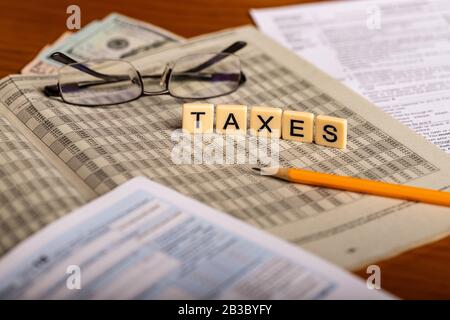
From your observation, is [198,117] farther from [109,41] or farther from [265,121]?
[109,41]

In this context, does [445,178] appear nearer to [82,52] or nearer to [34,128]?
[34,128]

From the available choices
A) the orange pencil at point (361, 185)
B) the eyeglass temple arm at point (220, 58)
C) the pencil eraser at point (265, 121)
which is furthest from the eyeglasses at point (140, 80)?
the orange pencil at point (361, 185)

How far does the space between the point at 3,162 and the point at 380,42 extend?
1.96 feet

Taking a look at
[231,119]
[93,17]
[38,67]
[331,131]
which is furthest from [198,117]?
[93,17]

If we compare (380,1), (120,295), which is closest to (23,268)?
(120,295)

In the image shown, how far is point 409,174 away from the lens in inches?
30.7

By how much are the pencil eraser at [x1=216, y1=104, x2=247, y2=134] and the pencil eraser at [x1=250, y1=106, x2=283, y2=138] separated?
0.03 feet

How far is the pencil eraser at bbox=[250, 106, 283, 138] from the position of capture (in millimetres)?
841

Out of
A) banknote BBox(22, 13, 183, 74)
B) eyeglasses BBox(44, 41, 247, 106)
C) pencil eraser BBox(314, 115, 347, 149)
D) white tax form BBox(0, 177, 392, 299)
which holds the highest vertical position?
banknote BBox(22, 13, 183, 74)

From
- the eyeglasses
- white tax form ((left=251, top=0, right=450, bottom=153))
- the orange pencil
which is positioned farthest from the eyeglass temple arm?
the orange pencil

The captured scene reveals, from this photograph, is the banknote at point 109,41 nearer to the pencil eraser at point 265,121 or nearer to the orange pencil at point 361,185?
the pencil eraser at point 265,121

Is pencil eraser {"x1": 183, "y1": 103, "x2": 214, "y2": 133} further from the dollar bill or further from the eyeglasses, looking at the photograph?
the dollar bill

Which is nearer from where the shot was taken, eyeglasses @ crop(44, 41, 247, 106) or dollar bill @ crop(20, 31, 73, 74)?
eyeglasses @ crop(44, 41, 247, 106)

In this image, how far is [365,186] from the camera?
2.46 ft
